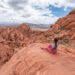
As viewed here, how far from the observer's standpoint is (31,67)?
13.4 feet

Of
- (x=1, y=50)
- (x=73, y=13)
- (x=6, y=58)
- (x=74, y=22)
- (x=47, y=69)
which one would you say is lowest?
(x=6, y=58)

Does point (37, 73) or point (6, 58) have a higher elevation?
point (37, 73)

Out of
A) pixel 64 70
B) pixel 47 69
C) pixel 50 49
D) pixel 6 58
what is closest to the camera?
pixel 64 70

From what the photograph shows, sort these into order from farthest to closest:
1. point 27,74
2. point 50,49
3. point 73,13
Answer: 1. point 73,13
2. point 50,49
3. point 27,74

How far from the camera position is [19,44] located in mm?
15266

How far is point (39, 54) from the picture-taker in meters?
5.00

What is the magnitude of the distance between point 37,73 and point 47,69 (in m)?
0.37

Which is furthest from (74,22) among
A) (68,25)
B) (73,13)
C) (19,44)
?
(19,44)

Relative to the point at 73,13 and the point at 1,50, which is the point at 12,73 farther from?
the point at 73,13

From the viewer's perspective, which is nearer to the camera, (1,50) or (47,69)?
(47,69)

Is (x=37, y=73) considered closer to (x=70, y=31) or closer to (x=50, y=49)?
(x=50, y=49)

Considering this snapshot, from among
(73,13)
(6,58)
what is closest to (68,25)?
(73,13)

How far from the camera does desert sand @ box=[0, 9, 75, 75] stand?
371 centimetres

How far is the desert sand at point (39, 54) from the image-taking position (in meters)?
3.71
